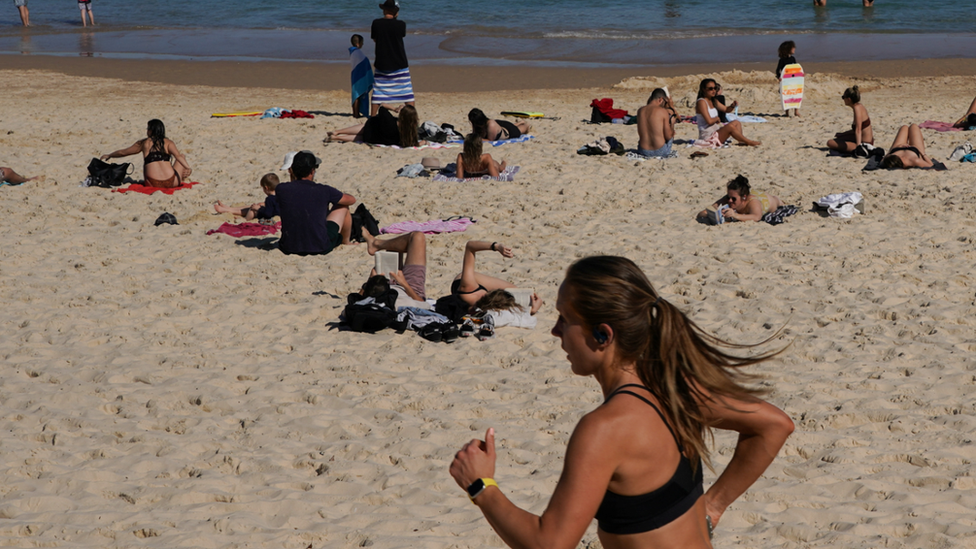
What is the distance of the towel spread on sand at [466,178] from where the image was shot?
1029cm

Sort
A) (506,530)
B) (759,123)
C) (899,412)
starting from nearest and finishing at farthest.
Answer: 1. (506,530)
2. (899,412)
3. (759,123)

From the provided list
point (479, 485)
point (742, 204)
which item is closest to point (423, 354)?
point (479, 485)

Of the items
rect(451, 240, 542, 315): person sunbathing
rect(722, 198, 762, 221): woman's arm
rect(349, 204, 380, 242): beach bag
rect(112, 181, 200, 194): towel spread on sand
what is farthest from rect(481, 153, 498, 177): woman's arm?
rect(451, 240, 542, 315): person sunbathing

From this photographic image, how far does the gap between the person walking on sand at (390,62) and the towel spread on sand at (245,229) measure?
4678 mm

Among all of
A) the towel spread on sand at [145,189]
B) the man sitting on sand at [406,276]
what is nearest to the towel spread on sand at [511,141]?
the towel spread on sand at [145,189]

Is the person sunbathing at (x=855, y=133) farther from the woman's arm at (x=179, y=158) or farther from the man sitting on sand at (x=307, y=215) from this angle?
the woman's arm at (x=179, y=158)

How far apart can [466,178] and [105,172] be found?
4.20 meters

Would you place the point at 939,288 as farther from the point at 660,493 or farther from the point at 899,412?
the point at 660,493

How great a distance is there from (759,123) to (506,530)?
12115 mm

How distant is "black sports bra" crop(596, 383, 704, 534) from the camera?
1.93 m

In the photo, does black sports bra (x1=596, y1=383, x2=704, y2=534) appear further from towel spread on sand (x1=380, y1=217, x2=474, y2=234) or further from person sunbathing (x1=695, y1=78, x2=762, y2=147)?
person sunbathing (x1=695, y1=78, x2=762, y2=147)

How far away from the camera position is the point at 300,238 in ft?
26.0

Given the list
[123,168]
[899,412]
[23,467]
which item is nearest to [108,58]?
[123,168]

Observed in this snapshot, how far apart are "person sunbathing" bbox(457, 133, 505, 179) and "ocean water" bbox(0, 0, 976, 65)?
11.6 m
